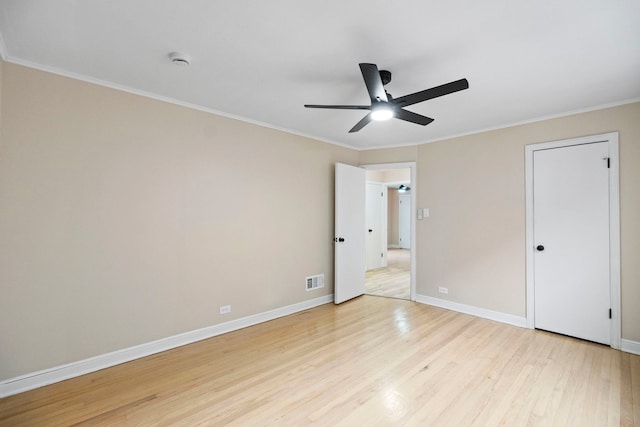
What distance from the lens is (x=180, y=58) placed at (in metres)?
2.19

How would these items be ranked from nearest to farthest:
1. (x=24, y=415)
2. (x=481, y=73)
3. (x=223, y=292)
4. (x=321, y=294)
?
(x=24, y=415) → (x=481, y=73) → (x=223, y=292) → (x=321, y=294)

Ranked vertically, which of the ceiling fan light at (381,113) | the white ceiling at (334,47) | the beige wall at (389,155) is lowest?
the ceiling fan light at (381,113)

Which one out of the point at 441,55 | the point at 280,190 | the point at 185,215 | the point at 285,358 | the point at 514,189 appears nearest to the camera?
the point at 441,55

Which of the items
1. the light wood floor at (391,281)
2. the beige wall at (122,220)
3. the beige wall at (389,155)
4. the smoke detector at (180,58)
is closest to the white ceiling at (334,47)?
the smoke detector at (180,58)

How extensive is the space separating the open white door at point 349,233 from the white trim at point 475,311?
3.42ft

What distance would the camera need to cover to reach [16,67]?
7.36 feet

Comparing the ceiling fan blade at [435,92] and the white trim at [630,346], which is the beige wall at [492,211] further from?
the ceiling fan blade at [435,92]

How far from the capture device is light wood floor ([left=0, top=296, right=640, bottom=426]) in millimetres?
1972

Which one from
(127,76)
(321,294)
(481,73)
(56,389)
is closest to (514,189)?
(481,73)

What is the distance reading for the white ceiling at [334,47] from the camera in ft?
5.53

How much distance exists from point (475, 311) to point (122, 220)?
14.1 ft

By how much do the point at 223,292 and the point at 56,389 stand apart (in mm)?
1511

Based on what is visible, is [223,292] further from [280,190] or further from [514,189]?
[514,189]

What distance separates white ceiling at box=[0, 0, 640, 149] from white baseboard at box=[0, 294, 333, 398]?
242 centimetres
